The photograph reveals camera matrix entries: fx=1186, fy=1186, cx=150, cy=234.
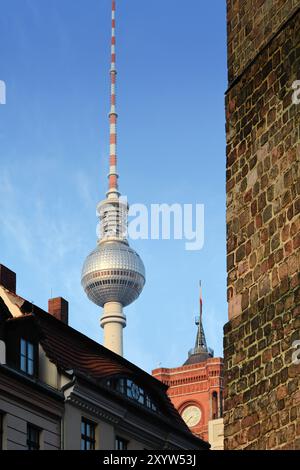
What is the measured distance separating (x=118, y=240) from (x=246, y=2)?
178027 mm

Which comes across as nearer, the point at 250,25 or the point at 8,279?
the point at 250,25

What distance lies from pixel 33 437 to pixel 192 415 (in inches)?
4153

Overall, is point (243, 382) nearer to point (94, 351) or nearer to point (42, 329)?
point (42, 329)

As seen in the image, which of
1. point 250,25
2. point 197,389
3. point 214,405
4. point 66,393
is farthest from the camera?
point 197,389

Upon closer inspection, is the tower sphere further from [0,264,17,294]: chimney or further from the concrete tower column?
[0,264,17,294]: chimney

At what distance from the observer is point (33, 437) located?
4050cm

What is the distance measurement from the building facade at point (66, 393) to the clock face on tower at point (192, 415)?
305 ft

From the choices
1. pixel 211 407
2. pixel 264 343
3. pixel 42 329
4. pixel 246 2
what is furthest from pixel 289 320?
pixel 211 407

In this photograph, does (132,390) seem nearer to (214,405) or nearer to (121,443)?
(121,443)

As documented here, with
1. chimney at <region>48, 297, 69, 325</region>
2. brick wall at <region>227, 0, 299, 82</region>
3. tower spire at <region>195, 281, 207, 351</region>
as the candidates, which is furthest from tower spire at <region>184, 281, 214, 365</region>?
brick wall at <region>227, 0, 299, 82</region>

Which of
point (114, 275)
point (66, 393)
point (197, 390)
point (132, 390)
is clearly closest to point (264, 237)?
point (66, 393)

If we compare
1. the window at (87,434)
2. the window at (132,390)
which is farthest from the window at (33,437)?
the window at (132,390)

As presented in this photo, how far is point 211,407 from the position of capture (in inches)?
5625
